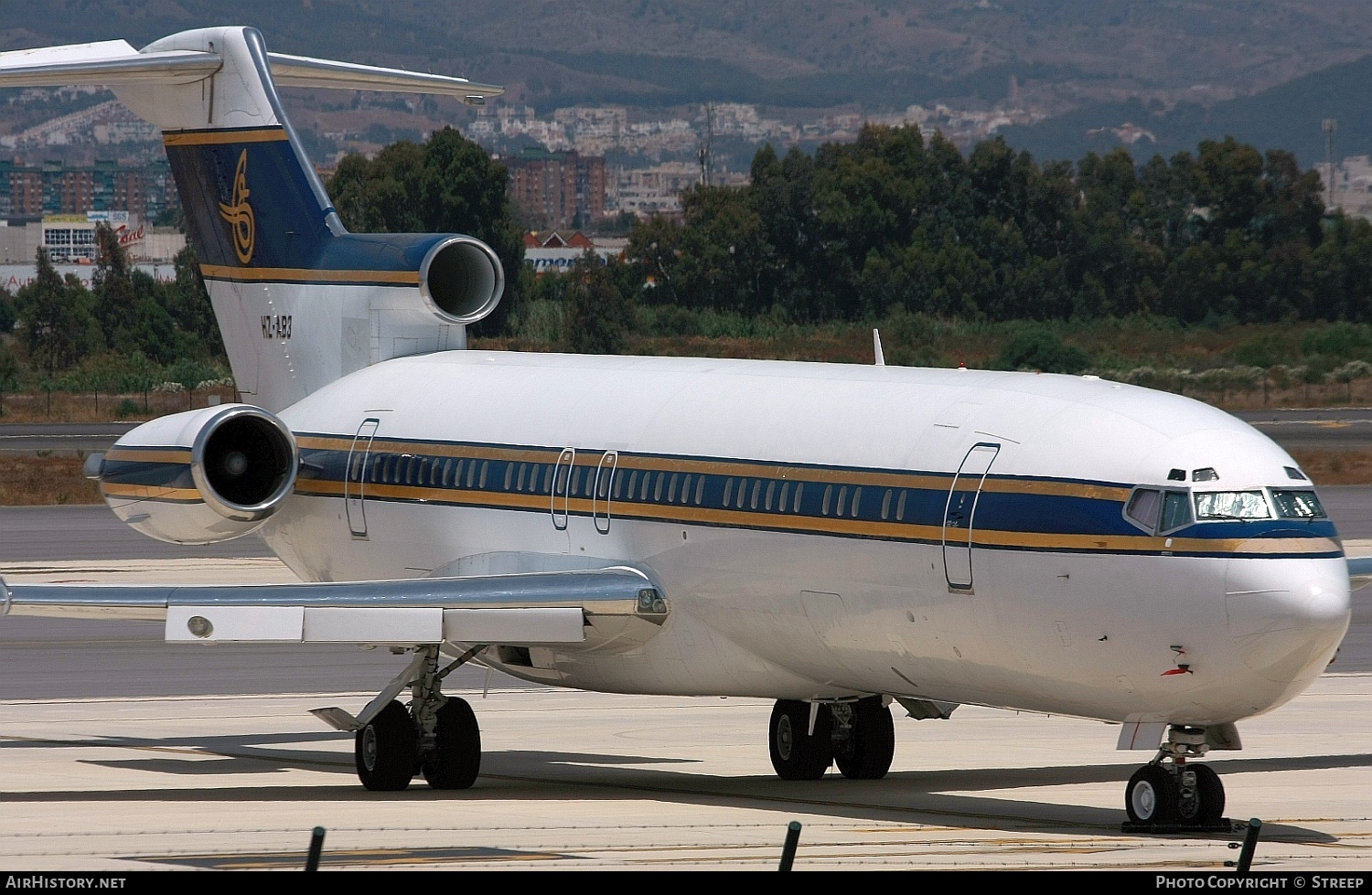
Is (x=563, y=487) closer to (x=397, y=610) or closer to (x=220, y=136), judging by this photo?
(x=397, y=610)

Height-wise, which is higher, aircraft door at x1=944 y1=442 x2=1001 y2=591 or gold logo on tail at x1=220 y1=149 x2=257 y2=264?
gold logo on tail at x1=220 y1=149 x2=257 y2=264

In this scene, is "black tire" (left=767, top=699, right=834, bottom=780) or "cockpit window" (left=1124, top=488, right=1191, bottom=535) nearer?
"cockpit window" (left=1124, top=488, right=1191, bottom=535)

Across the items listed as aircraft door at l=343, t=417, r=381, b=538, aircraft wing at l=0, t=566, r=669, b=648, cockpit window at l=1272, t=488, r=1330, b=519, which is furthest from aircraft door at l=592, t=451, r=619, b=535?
cockpit window at l=1272, t=488, r=1330, b=519

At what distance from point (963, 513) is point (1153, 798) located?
2397 mm

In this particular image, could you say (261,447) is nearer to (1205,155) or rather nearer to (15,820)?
(15,820)

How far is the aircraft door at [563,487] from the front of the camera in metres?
20.6

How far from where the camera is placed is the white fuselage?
1556cm

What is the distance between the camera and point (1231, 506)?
15672 millimetres

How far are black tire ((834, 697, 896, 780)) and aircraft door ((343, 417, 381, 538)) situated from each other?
18.3ft

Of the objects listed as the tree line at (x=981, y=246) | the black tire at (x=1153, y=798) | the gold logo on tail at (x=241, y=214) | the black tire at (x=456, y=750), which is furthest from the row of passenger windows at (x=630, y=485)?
the tree line at (x=981, y=246)

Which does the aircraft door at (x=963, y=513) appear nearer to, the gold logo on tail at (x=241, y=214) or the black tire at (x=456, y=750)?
the black tire at (x=456, y=750)

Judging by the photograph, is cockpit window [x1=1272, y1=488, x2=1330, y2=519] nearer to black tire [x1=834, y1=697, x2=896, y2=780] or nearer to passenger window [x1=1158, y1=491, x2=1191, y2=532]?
passenger window [x1=1158, y1=491, x2=1191, y2=532]

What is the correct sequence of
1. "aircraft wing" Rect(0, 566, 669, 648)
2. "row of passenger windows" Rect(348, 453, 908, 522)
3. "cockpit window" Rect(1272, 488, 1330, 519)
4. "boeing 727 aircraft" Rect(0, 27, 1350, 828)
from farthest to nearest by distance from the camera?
"aircraft wing" Rect(0, 566, 669, 648), "row of passenger windows" Rect(348, 453, 908, 522), "boeing 727 aircraft" Rect(0, 27, 1350, 828), "cockpit window" Rect(1272, 488, 1330, 519)

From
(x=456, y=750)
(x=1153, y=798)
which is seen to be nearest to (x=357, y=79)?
(x=456, y=750)
